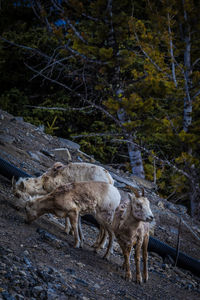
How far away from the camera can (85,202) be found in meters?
5.42

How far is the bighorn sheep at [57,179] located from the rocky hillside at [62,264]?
0.33 m

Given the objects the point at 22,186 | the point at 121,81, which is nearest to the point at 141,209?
the point at 22,186

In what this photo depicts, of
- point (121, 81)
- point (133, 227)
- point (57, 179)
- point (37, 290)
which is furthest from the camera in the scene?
point (121, 81)

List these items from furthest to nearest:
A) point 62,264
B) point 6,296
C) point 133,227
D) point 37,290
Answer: point 133,227 → point 62,264 → point 37,290 → point 6,296

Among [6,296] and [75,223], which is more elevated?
[75,223]

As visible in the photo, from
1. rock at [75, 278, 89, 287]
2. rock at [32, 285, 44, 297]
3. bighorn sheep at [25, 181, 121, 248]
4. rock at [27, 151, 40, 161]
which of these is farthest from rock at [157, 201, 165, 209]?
rock at [32, 285, 44, 297]

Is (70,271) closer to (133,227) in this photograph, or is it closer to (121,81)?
(133,227)

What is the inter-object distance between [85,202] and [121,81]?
34.1ft

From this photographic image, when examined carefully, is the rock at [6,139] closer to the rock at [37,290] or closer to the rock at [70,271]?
the rock at [70,271]

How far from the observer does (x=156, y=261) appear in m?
6.55

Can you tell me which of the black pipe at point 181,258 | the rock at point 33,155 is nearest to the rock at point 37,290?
the black pipe at point 181,258

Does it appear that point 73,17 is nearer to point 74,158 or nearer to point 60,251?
point 74,158

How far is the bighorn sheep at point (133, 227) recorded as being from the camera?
4793 mm

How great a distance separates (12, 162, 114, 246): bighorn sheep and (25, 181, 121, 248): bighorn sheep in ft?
2.59
